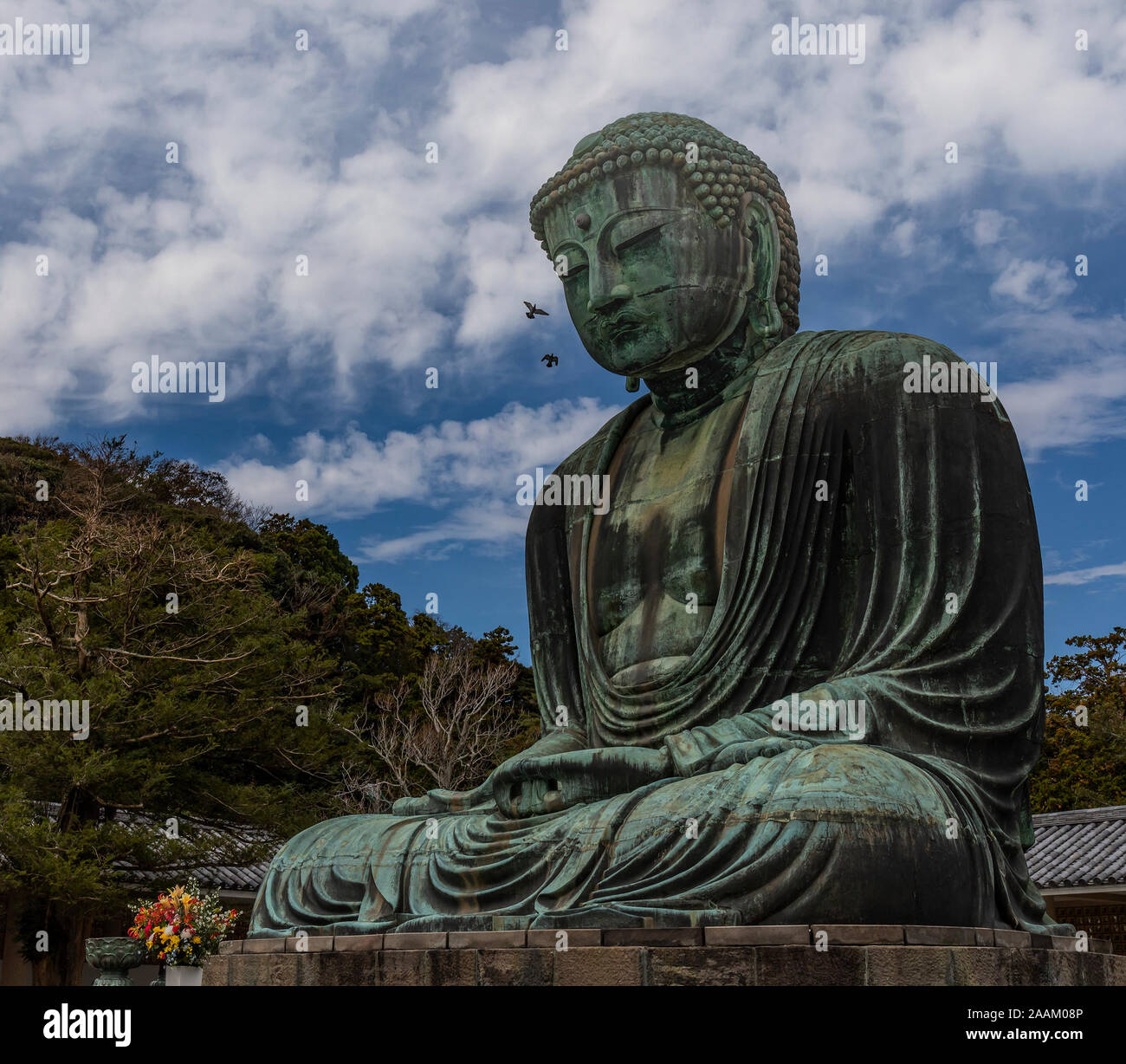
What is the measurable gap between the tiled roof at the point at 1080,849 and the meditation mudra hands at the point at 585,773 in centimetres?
1201

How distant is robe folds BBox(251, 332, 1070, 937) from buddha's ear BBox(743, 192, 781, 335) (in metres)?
0.26

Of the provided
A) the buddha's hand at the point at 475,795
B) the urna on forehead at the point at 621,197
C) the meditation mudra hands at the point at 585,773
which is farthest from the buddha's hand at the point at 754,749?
the urna on forehead at the point at 621,197

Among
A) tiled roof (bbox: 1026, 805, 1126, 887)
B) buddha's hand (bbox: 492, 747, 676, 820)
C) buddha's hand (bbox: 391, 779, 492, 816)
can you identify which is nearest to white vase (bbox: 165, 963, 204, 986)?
buddha's hand (bbox: 391, 779, 492, 816)

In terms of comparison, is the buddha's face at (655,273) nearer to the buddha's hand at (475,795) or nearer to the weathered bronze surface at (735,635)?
the weathered bronze surface at (735,635)

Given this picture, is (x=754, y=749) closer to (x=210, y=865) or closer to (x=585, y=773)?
(x=585, y=773)

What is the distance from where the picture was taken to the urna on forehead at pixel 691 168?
704 centimetres

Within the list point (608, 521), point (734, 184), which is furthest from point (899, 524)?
point (734, 184)

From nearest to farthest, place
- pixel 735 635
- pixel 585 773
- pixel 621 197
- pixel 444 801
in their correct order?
1. pixel 585 773
2. pixel 735 635
3. pixel 444 801
4. pixel 621 197

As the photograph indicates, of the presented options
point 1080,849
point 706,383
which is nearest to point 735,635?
point 706,383

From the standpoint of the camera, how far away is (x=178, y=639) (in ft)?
67.4

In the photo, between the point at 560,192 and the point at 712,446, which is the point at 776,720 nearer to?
the point at 712,446

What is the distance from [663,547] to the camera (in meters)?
6.80

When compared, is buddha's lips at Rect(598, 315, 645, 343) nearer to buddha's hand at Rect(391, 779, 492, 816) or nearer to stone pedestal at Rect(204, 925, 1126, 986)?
buddha's hand at Rect(391, 779, 492, 816)

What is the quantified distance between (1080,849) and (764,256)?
1389 cm
